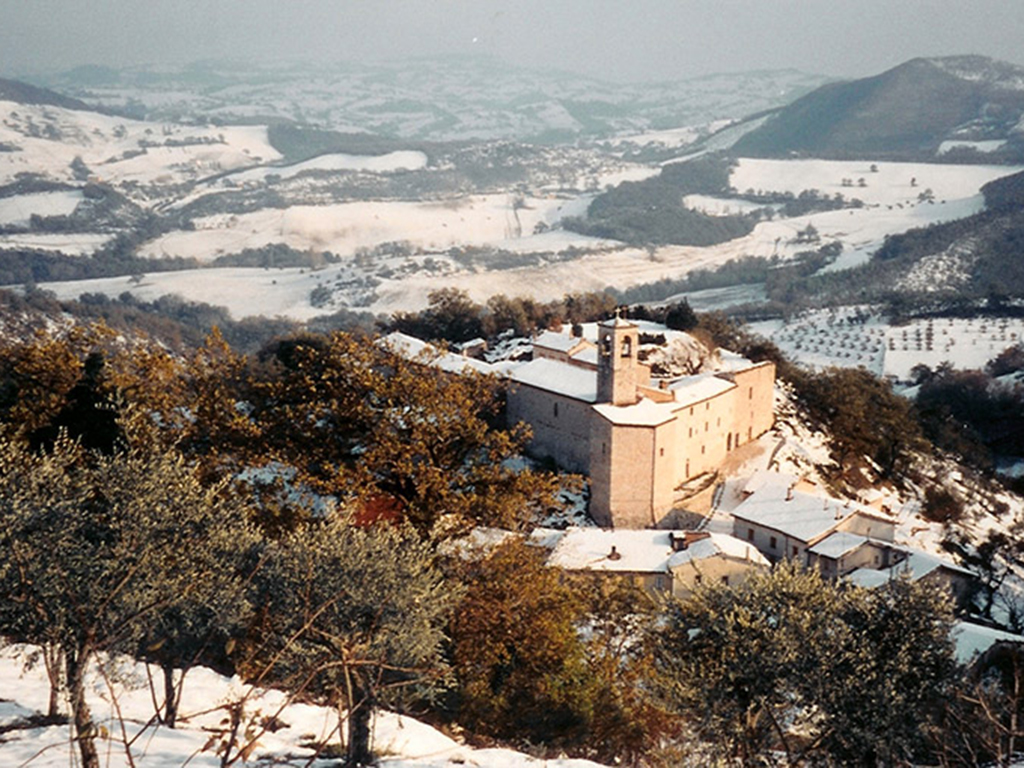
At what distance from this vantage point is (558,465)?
37.1 meters

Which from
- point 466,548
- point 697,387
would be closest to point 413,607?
point 466,548

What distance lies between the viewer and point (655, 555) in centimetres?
3166

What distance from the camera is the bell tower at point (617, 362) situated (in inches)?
1352

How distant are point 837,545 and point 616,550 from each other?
9.00 m

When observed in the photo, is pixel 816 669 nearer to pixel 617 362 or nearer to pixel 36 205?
pixel 617 362

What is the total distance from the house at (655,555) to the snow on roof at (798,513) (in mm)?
2507

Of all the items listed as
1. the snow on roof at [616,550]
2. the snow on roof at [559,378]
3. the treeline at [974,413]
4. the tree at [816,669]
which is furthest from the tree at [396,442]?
the treeline at [974,413]

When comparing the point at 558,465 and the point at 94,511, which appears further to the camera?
the point at 558,465

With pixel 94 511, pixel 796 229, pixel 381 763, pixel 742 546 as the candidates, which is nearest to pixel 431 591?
pixel 381 763

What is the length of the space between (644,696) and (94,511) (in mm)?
10584

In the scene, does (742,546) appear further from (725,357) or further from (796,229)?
(796,229)

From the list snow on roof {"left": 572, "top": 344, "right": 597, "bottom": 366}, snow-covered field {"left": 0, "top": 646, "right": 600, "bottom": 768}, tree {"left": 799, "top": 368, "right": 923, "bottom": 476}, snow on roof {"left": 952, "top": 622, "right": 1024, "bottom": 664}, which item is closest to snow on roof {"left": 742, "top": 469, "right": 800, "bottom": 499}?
tree {"left": 799, "top": 368, "right": 923, "bottom": 476}

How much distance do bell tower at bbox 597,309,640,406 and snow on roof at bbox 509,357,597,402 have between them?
870mm

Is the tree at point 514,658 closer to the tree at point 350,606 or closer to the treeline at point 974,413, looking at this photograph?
the tree at point 350,606
